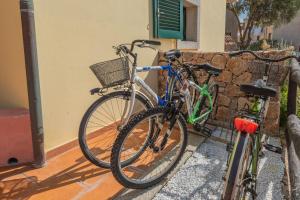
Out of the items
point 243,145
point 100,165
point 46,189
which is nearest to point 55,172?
point 46,189

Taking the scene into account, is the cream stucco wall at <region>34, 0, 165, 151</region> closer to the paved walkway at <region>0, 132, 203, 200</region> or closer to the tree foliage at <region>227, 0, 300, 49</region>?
the paved walkway at <region>0, 132, 203, 200</region>

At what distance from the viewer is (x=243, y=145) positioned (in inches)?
50.5

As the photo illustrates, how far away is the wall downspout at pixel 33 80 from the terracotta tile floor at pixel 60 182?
0.52 ft

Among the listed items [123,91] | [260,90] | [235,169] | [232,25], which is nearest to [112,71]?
[123,91]

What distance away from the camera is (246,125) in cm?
127

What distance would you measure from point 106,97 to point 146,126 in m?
0.45

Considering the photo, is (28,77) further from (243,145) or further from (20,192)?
(243,145)

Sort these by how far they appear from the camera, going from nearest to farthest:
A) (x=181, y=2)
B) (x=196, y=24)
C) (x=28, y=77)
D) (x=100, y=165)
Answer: (x=28, y=77) → (x=100, y=165) → (x=181, y=2) → (x=196, y=24)

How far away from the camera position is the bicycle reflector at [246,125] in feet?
4.15

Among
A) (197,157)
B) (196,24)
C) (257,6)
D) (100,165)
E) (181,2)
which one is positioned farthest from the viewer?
(257,6)

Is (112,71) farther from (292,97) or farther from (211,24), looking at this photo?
(211,24)

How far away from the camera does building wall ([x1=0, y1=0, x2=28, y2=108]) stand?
2.26 metres

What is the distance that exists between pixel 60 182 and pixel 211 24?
5321 millimetres

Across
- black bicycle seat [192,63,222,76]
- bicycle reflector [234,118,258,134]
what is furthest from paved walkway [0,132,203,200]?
black bicycle seat [192,63,222,76]
